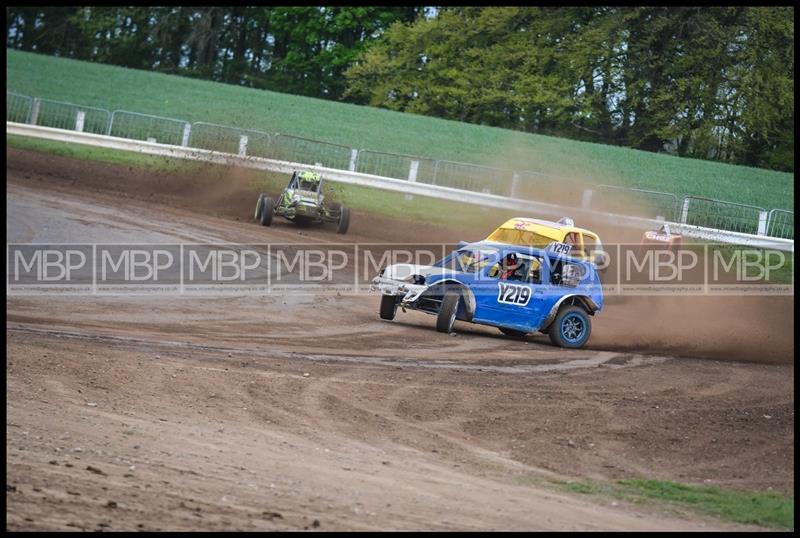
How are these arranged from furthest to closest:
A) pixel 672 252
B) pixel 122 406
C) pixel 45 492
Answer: pixel 672 252
pixel 122 406
pixel 45 492

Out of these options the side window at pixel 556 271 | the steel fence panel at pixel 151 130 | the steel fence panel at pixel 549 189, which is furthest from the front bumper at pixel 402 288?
the steel fence panel at pixel 151 130

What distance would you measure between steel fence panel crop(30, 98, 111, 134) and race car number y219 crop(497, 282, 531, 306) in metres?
21.7

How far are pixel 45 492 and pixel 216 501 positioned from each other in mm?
1000

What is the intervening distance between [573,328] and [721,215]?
580 inches

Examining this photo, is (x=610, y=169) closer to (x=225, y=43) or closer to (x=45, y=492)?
(x=45, y=492)

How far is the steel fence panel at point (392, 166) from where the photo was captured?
32.8 meters

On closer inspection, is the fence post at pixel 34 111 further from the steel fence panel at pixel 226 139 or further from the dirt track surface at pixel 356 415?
the dirt track surface at pixel 356 415

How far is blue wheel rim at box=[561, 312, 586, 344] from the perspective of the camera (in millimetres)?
16078

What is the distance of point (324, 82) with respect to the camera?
61031mm

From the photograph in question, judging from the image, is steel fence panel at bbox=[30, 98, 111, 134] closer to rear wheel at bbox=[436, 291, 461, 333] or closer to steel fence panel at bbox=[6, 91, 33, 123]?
steel fence panel at bbox=[6, 91, 33, 123]

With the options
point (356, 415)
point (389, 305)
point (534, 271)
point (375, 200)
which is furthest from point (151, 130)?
point (356, 415)

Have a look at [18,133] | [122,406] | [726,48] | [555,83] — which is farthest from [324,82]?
[122,406]

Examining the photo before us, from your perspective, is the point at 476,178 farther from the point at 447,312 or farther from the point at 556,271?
the point at 447,312

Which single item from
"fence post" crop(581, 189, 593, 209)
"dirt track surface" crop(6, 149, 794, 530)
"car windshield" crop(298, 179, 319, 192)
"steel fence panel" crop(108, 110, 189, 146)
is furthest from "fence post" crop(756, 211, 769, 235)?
"steel fence panel" crop(108, 110, 189, 146)
